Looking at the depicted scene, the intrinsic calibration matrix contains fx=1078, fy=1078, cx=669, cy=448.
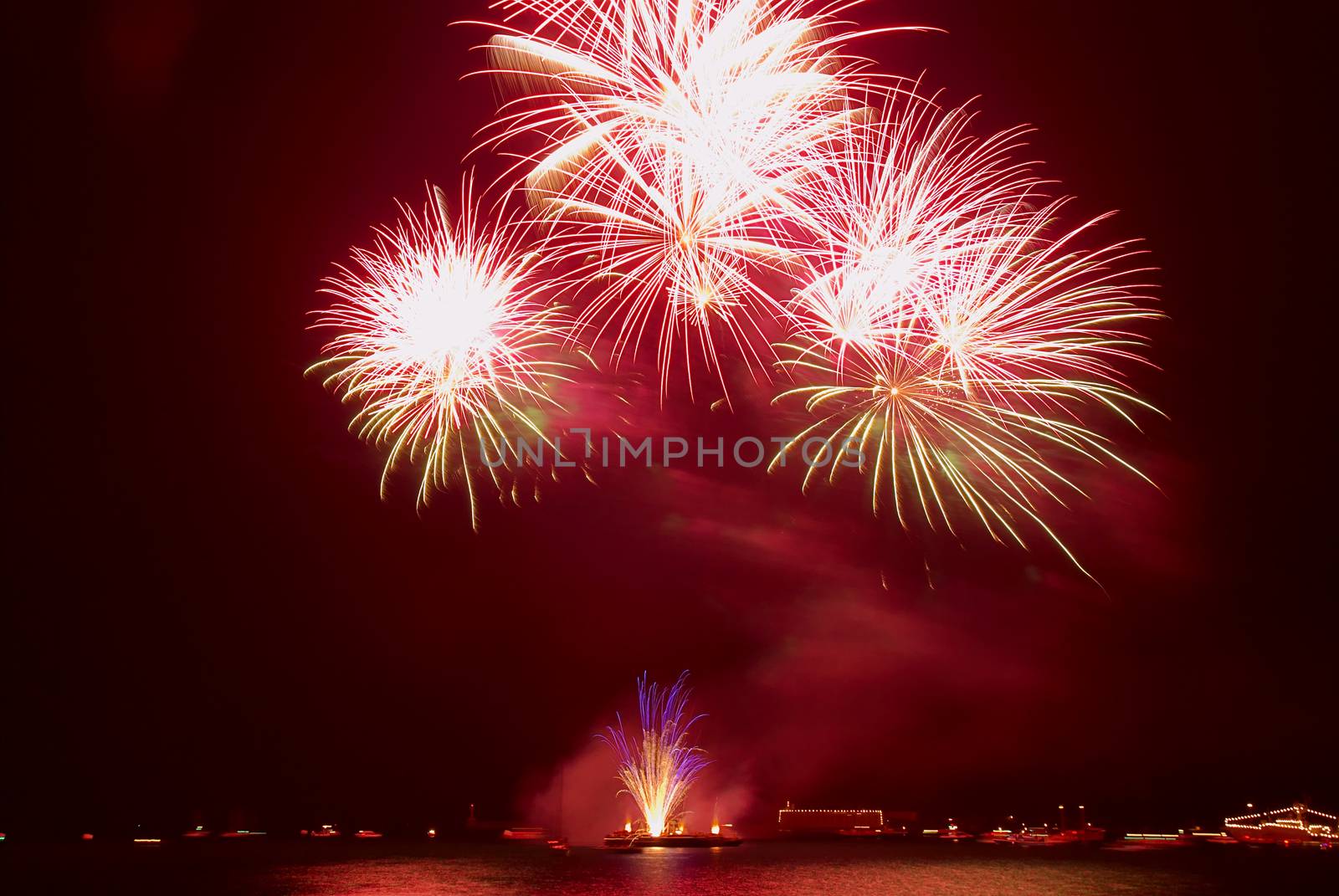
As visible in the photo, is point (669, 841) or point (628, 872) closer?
point (628, 872)

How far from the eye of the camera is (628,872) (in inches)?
3499

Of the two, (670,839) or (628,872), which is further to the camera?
(670,839)

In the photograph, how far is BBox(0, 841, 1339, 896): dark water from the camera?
7156 centimetres

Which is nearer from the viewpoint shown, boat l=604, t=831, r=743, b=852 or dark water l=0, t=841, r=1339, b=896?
dark water l=0, t=841, r=1339, b=896

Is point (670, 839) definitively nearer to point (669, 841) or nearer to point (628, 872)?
point (669, 841)

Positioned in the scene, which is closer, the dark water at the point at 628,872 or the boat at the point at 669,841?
the dark water at the point at 628,872

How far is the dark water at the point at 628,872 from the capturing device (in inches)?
2817

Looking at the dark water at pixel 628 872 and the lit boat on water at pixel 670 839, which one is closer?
the dark water at pixel 628 872

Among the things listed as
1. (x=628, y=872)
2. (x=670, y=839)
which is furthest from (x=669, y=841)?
(x=628, y=872)

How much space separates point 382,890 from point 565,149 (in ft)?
191

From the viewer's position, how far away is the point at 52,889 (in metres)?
68.4

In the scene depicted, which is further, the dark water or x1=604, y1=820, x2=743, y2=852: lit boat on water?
x1=604, y1=820, x2=743, y2=852: lit boat on water

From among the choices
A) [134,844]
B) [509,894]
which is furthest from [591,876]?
[134,844]

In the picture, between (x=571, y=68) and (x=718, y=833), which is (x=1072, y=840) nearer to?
(x=718, y=833)
